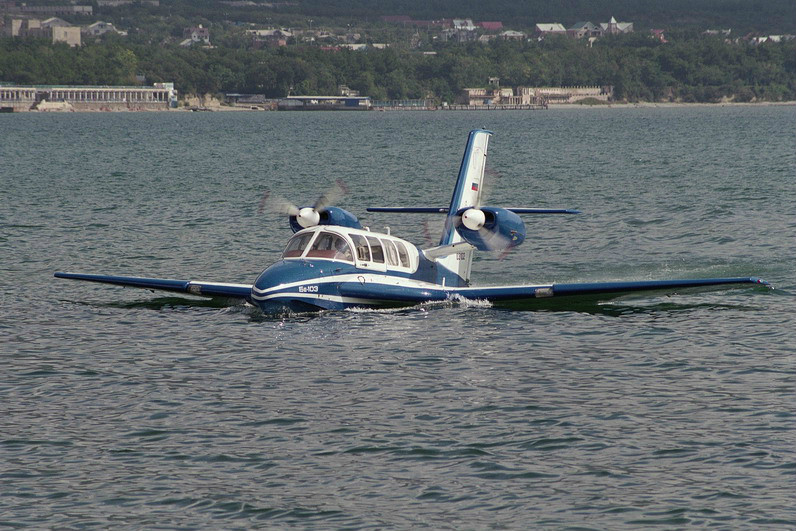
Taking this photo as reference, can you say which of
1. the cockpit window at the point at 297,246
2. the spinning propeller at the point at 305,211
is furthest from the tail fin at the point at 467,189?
the cockpit window at the point at 297,246

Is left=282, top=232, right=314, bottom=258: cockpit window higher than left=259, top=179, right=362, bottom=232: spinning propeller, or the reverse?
left=259, top=179, right=362, bottom=232: spinning propeller

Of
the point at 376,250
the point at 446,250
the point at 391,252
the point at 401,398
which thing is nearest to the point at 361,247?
the point at 376,250

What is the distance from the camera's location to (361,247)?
34781 millimetres

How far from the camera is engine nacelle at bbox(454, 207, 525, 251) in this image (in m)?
33.8

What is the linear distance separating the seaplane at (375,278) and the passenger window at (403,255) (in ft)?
0.10

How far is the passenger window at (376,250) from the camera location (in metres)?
35.1

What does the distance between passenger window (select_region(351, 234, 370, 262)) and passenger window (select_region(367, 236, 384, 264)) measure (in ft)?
0.64

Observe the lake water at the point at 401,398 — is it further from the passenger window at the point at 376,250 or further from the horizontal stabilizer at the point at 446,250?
the horizontal stabilizer at the point at 446,250

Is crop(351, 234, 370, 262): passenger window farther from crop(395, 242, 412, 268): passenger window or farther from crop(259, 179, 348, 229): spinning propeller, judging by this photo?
crop(259, 179, 348, 229): spinning propeller

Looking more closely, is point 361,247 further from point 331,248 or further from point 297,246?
point 297,246

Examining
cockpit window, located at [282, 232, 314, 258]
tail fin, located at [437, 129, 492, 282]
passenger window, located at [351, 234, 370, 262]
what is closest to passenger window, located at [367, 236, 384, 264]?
passenger window, located at [351, 234, 370, 262]

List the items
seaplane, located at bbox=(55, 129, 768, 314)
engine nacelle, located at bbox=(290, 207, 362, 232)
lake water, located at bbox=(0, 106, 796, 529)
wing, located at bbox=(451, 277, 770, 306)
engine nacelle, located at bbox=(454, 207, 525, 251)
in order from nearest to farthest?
lake water, located at bbox=(0, 106, 796, 529), seaplane, located at bbox=(55, 129, 768, 314), engine nacelle, located at bbox=(454, 207, 525, 251), wing, located at bbox=(451, 277, 770, 306), engine nacelle, located at bbox=(290, 207, 362, 232)

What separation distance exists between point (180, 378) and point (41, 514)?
844cm

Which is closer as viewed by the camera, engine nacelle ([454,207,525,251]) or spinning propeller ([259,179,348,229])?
engine nacelle ([454,207,525,251])
